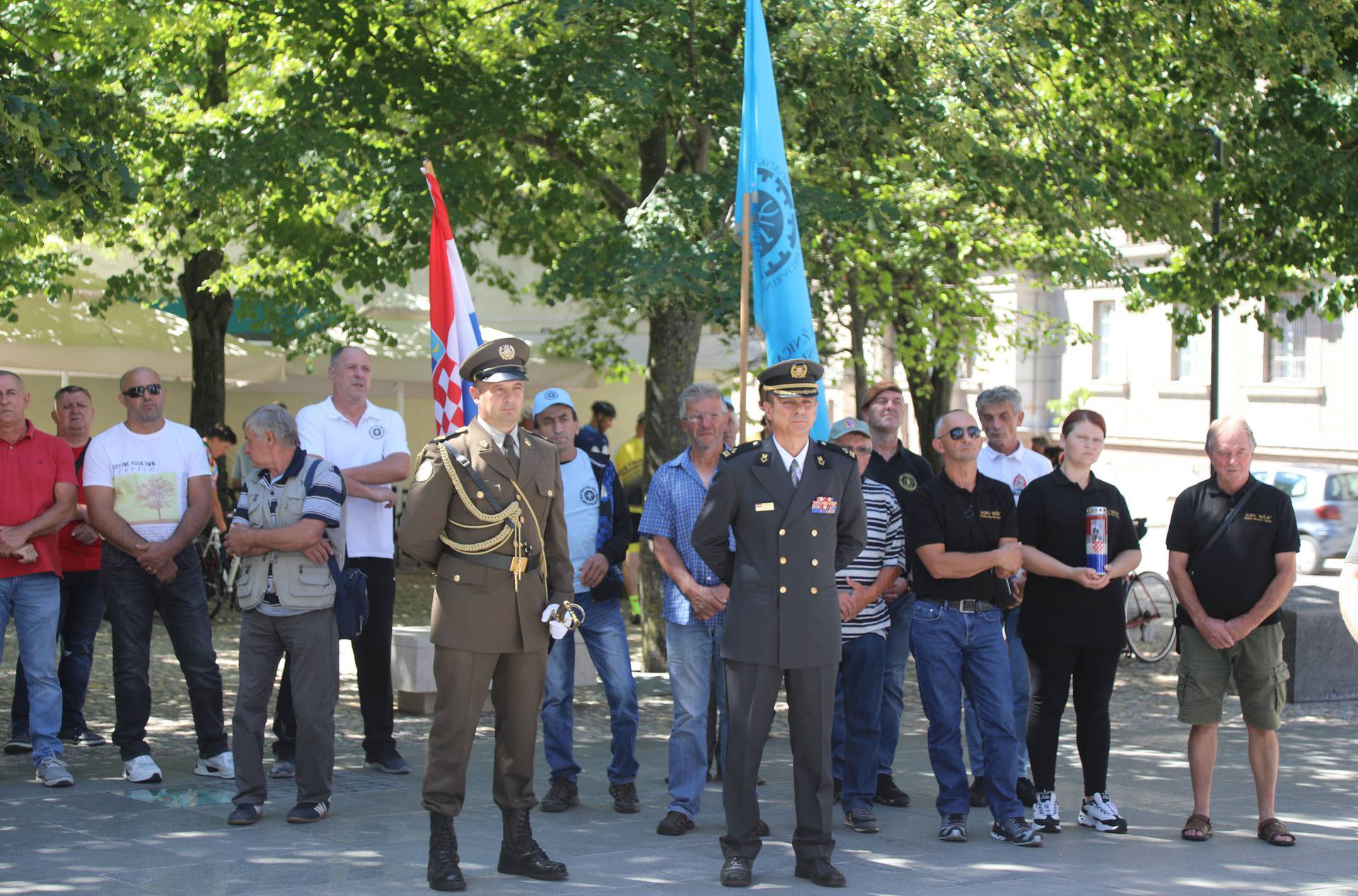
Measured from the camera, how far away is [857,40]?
10.4 meters

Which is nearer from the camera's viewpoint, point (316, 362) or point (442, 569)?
point (442, 569)

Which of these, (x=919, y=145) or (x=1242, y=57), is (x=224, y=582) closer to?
(x=919, y=145)

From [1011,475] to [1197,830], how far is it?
2.23 meters

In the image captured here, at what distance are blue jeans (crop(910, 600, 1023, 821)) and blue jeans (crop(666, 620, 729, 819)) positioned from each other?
0.94m

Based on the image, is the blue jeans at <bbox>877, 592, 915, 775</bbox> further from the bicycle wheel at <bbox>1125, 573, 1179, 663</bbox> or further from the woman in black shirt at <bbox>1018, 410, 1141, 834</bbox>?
the bicycle wheel at <bbox>1125, 573, 1179, 663</bbox>

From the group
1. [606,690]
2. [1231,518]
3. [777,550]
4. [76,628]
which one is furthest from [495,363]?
[76,628]

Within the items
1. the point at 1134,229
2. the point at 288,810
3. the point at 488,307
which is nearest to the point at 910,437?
the point at 488,307

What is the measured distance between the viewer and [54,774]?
25.2 ft

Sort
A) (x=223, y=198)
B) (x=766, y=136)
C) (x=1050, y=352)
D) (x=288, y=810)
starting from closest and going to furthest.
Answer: (x=288, y=810), (x=766, y=136), (x=223, y=198), (x=1050, y=352)

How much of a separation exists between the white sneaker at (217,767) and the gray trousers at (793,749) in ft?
9.87

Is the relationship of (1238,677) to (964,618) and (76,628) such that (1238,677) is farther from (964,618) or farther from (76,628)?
(76,628)

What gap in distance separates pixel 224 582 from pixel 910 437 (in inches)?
1366

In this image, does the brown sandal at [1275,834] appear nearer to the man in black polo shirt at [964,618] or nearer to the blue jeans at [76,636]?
the man in black polo shirt at [964,618]

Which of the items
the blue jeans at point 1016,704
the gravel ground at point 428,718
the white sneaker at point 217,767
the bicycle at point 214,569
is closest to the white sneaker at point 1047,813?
the blue jeans at point 1016,704
